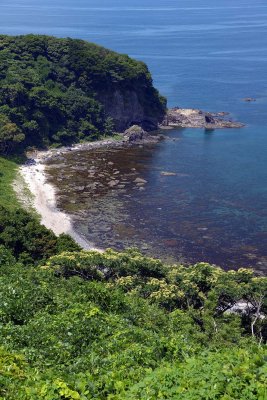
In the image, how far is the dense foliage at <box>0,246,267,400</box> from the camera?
13859mm

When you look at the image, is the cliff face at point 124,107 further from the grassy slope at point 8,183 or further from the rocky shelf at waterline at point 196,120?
the grassy slope at point 8,183

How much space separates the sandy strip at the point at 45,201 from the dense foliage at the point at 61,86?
723 centimetres

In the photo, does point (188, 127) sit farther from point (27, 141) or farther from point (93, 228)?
point (93, 228)

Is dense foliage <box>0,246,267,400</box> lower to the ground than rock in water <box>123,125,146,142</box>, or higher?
lower

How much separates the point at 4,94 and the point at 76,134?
11798mm

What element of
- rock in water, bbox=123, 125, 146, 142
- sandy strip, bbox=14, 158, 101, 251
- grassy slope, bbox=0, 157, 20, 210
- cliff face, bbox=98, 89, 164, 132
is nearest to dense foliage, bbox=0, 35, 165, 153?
cliff face, bbox=98, 89, 164, 132

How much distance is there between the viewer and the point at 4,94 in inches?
2980

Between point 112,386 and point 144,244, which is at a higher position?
point 112,386

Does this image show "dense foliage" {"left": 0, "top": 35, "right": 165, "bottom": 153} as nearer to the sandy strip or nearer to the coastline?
the coastline

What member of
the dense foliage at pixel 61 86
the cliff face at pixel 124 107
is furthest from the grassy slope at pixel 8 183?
the cliff face at pixel 124 107

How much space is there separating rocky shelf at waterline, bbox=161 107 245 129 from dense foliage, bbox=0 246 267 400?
2284 inches

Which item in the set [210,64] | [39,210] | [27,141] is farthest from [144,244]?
[210,64]

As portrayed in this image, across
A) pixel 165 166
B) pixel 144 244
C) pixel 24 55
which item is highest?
pixel 24 55

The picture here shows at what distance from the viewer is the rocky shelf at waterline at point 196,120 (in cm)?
8950
